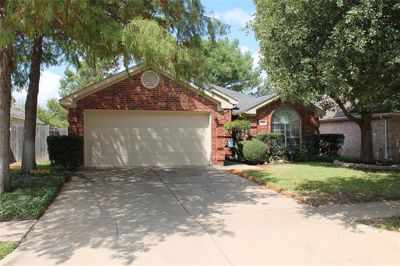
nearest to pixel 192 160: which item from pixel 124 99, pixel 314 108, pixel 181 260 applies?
pixel 124 99

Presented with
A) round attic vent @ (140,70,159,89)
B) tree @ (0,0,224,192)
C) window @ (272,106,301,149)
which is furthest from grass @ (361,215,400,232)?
window @ (272,106,301,149)

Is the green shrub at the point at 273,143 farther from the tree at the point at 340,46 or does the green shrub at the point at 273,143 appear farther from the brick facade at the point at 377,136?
the tree at the point at 340,46

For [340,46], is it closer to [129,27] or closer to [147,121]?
[129,27]

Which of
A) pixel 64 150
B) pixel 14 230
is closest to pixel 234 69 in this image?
pixel 64 150

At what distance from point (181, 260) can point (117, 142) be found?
11.7 meters

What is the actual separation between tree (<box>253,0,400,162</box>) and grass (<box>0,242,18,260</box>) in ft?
17.8

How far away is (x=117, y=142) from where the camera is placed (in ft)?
55.1

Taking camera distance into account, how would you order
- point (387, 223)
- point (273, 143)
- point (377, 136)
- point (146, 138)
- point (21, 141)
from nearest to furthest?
1. point (387, 223)
2. point (146, 138)
3. point (273, 143)
4. point (21, 141)
5. point (377, 136)

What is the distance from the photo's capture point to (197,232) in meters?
6.96

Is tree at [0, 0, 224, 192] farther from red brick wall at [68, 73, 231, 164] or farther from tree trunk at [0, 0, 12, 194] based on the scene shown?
red brick wall at [68, 73, 231, 164]

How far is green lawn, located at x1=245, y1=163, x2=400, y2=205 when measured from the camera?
32.6 feet

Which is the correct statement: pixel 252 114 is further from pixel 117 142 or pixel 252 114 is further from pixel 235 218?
pixel 235 218

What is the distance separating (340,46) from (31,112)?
10.8 meters

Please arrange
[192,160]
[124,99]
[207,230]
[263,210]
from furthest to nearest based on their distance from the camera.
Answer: [192,160], [124,99], [263,210], [207,230]
